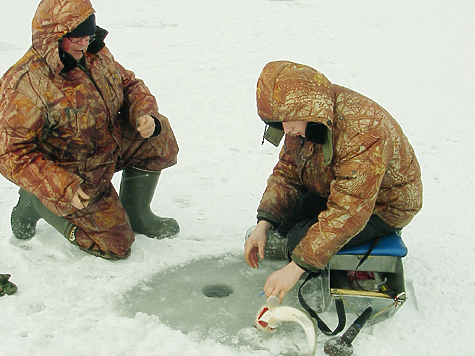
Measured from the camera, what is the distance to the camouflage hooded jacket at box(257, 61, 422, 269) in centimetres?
204

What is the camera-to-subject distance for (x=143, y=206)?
3158 mm

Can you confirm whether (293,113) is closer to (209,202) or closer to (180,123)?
(209,202)

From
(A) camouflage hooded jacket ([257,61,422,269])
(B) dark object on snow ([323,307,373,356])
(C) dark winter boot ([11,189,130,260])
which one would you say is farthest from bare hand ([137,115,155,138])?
(B) dark object on snow ([323,307,373,356])

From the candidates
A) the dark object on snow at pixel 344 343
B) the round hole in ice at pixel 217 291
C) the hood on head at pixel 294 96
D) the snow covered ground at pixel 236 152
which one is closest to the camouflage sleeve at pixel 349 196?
the hood on head at pixel 294 96

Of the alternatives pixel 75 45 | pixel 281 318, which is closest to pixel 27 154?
pixel 75 45

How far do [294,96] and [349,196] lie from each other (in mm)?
483

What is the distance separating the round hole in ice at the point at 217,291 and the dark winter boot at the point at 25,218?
3.60 ft

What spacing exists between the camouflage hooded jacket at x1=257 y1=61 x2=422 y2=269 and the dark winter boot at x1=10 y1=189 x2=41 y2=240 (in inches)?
62.9

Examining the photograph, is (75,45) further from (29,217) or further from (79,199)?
(29,217)

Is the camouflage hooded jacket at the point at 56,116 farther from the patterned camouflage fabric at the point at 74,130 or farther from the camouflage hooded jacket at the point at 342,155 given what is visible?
the camouflage hooded jacket at the point at 342,155

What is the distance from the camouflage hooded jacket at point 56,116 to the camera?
2.49 metres

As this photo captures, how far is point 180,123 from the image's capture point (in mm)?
4801

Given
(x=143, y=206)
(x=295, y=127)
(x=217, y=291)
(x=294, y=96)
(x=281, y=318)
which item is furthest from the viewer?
(x=143, y=206)

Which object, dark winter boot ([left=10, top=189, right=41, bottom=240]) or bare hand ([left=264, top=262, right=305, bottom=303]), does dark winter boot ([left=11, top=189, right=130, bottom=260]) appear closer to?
dark winter boot ([left=10, top=189, right=41, bottom=240])
